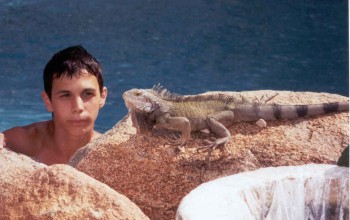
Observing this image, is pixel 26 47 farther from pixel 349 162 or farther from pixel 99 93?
pixel 349 162

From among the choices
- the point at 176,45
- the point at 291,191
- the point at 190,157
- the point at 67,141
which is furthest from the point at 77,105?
the point at 176,45

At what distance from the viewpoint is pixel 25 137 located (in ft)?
19.5

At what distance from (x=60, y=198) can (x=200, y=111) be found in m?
1.36

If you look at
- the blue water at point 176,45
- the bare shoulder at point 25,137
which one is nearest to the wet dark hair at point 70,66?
the bare shoulder at point 25,137

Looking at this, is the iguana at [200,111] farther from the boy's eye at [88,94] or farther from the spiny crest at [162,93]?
the boy's eye at [88,94]

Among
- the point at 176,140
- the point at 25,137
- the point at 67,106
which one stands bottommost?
the point at 25,137

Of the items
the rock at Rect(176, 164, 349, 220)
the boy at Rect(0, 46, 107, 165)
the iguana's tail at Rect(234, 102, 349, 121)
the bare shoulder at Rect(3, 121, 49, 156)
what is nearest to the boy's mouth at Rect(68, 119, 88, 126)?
the boy at Rect(0, 46, 107, 165)

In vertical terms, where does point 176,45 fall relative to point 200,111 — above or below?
below

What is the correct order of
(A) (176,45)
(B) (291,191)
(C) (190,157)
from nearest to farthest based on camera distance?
(B) (291,191)
(C) (190,157)
(A) (176,45)

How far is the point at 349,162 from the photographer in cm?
281

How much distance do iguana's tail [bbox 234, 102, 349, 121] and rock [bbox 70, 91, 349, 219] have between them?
36 mm

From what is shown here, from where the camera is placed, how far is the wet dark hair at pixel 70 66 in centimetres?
518

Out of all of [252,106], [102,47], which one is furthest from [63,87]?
[102,47]

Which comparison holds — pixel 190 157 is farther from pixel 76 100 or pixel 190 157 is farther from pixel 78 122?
pixel 78 122
